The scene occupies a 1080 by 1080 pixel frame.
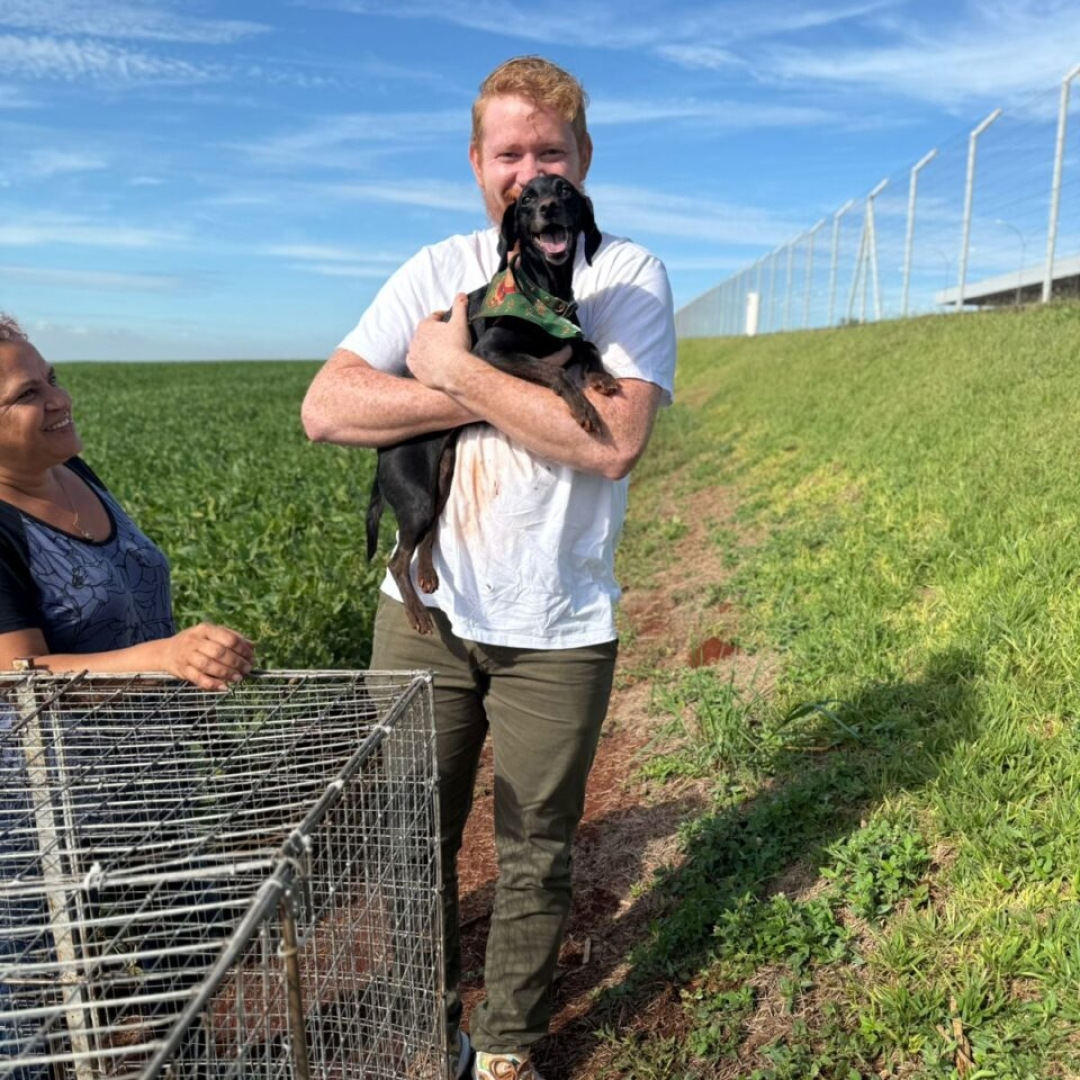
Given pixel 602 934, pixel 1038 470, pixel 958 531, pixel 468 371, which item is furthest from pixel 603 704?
pixel 1038 470

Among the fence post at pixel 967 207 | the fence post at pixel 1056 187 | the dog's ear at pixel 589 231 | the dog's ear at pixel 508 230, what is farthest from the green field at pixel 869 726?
the fence post at pixel 967 207

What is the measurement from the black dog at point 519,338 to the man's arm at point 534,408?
39mm

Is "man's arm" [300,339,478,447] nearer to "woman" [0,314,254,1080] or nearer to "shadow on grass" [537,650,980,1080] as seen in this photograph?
"woman" [0,314,254,1080]

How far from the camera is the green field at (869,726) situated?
2.51 metres

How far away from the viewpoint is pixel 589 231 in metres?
2.34

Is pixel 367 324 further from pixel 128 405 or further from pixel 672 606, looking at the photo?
pixel 128 405

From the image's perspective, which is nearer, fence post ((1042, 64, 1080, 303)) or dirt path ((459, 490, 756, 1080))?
dirt path ((459, 490, 756, 1080))

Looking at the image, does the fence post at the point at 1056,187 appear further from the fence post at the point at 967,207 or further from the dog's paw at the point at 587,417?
the dog's paw at the point at 587,417

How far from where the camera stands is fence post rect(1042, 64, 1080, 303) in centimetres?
1259

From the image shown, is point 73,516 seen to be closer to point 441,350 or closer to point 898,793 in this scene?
point 441,350

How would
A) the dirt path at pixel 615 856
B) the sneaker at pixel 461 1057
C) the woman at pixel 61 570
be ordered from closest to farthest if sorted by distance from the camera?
the woman at pixel 61 570 → the sneaker at pixel 461 1057 → the dirt path at pixel 615 856

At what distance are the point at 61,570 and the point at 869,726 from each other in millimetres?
2993

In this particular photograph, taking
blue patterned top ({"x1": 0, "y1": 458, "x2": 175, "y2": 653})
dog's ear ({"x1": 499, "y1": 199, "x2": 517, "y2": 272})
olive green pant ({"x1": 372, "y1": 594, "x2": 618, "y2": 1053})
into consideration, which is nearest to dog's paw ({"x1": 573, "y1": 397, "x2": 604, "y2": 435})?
dog's ear ({"x1": 499, "y1": 199, "x2": 517, "y2": 272})

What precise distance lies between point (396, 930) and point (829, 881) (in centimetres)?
157
